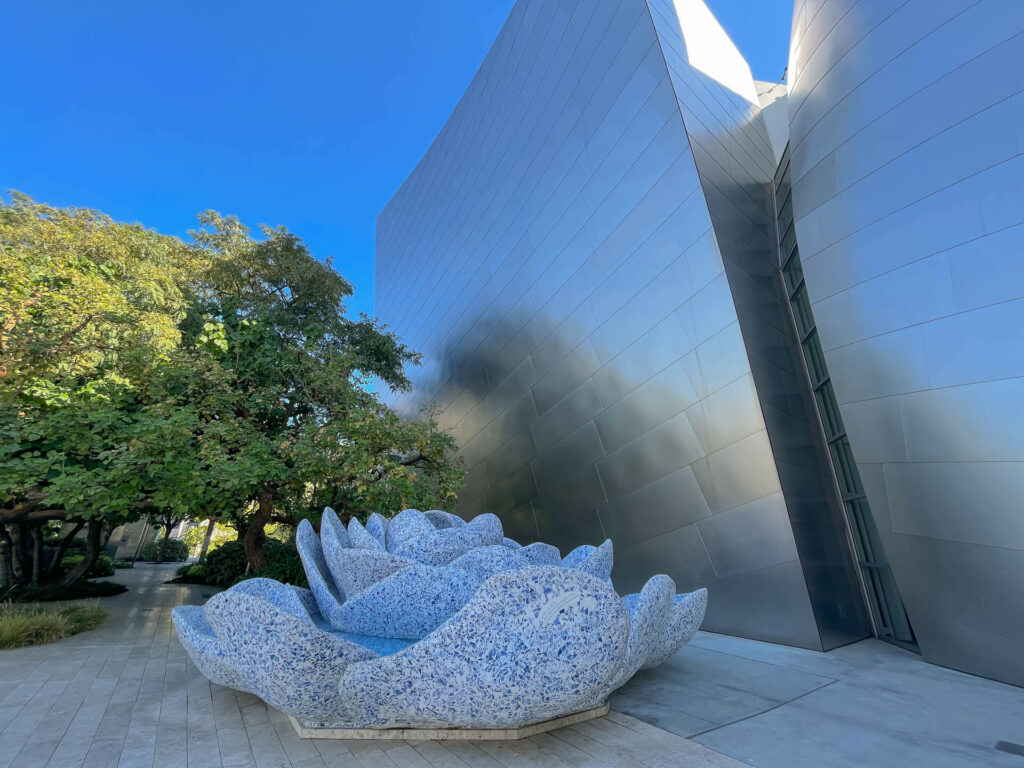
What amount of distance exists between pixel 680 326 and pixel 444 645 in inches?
297

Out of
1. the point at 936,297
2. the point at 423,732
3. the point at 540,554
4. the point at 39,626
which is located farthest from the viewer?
the point at 39,626

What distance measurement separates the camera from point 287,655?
4191 mm

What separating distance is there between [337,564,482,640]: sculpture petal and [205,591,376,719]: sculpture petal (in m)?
0.82

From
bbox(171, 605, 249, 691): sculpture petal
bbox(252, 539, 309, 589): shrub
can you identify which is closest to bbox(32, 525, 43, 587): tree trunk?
bbox(252, 539, 309, 589): shrub

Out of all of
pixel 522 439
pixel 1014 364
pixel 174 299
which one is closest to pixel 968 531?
pixel 1014 364

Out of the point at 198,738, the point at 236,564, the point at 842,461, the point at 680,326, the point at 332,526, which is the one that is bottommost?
the point at 236,564

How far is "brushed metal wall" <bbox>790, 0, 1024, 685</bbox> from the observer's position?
19.2 feet

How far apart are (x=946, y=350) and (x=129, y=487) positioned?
1345 cm

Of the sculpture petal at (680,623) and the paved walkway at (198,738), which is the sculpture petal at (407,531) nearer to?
the paved walkway at (198,738)

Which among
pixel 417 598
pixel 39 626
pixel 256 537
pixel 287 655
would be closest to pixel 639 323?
pixel 417 598

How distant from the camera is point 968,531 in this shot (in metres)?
6.10

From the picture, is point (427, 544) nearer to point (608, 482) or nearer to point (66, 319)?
point (608, 482)

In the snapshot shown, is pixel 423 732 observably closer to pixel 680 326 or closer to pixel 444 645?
pixel 444 645

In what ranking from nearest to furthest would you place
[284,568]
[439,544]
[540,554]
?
[439,544] → [540,554] → [284,568]
